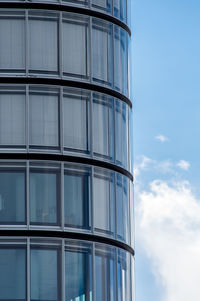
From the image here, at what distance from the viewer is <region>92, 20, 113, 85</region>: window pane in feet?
176

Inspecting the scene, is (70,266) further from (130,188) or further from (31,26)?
(31,26)

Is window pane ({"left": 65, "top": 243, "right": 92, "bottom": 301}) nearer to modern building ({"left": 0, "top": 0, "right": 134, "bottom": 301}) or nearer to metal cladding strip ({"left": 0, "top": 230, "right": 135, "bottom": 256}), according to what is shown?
modern building ({"left": 0, "top": 0, "right": 134, "bottom": 301})

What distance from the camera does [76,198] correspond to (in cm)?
5159

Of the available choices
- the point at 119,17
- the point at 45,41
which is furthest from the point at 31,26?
the point at 119,17

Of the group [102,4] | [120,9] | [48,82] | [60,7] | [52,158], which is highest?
[120,9]

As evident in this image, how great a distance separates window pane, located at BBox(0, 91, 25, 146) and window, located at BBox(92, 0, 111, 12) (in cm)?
546

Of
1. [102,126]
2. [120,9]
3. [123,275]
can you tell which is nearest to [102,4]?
[120,9]

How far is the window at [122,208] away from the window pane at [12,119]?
4.80 m

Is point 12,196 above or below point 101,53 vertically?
below

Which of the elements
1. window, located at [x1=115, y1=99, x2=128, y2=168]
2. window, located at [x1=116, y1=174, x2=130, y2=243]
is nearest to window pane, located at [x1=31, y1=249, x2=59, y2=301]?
window, located at [x1=116, y1=174, x2=130, y2=243]

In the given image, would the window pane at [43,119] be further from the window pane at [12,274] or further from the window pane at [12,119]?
the window pane at [12,274]

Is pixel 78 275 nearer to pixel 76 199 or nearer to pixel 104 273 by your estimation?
pixel 104 273

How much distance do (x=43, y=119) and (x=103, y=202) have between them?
4.22 metres

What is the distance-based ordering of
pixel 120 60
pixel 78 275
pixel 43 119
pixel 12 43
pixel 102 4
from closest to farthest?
pixel 78 275, pixel 43 119, pixel 12 43, pixel 102 4, pixel 120 60
